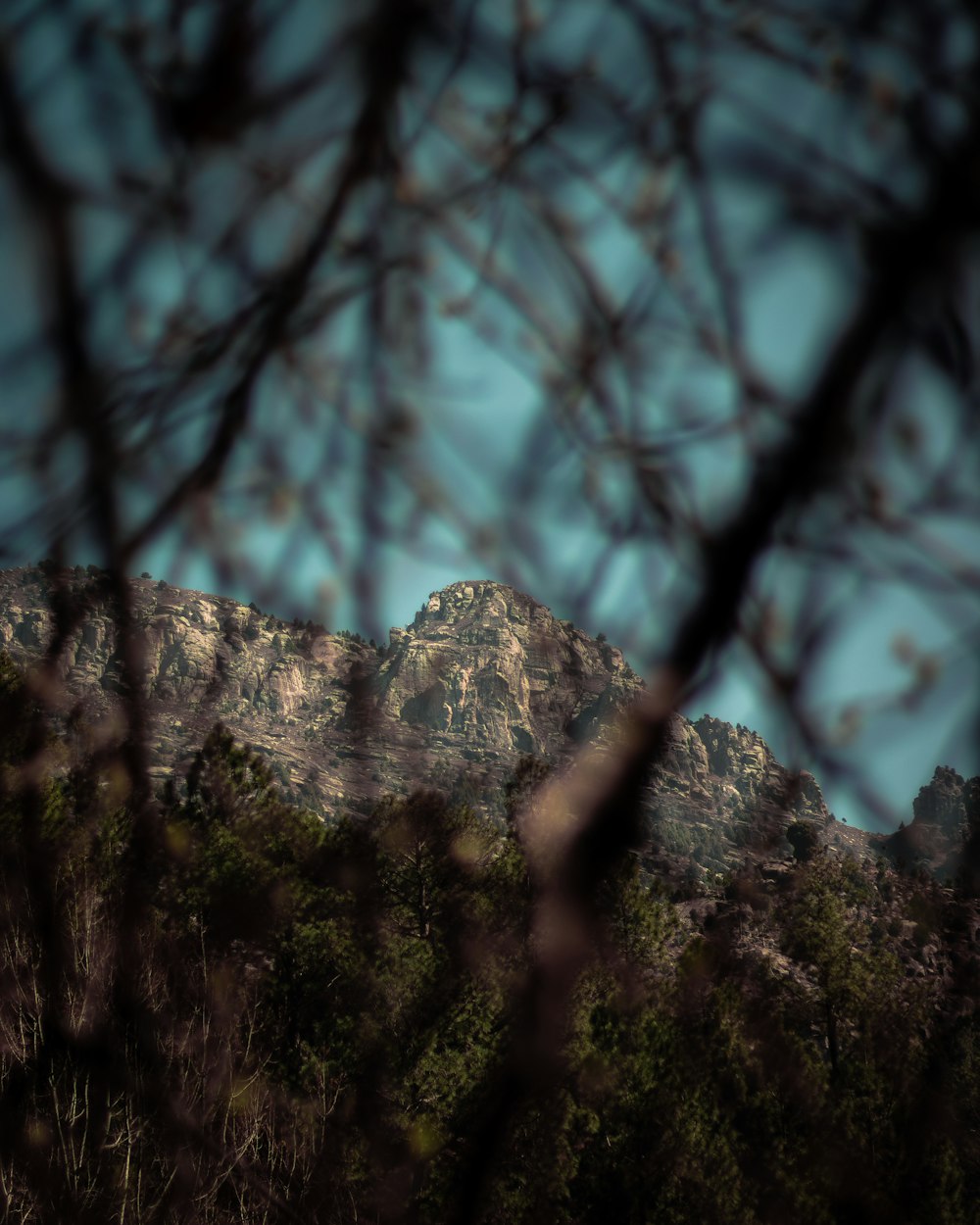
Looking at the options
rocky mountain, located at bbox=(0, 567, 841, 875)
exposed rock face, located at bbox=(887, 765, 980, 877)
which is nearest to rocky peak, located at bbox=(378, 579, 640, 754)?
rocky mountain, located at bbox=(0, 567, 841, 875)

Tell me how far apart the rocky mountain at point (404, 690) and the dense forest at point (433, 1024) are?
86 mm

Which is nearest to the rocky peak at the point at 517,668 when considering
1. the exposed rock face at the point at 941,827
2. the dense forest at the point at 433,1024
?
the dense forest at the point at 433,1024

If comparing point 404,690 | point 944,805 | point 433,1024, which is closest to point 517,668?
point 404,690

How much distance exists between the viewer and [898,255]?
0.73 metres

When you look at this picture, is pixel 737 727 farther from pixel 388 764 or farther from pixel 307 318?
pixel 307 318

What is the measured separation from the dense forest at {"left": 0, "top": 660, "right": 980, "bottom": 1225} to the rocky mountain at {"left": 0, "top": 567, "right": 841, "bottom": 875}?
0.09 m

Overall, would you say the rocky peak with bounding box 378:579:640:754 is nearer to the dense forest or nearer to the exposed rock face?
the dense forest

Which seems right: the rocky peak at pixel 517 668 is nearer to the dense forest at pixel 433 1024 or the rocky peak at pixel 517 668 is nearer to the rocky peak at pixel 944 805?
the dense forest at pixel 433 1024

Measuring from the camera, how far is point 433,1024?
709cm

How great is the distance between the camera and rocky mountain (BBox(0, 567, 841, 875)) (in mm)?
884

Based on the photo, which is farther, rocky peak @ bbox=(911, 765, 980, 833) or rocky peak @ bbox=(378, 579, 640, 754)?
rocky peak @ bbox=(378, 579, 640, 754)

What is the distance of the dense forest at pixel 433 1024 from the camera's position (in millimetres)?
1108

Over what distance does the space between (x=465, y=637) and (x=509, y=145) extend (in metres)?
0.58

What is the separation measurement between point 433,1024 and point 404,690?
6.71 meters
